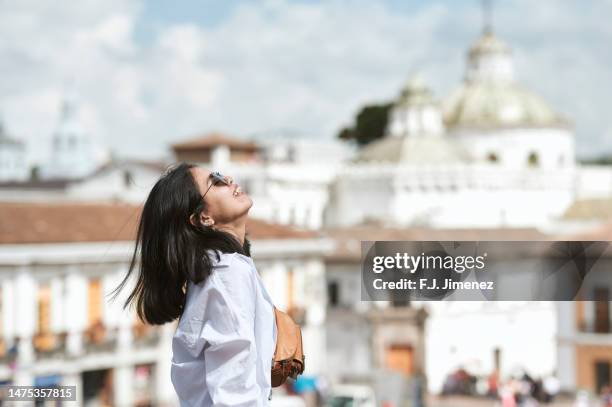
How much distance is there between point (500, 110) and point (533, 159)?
3282 millimetres

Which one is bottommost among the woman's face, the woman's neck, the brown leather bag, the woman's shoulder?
the brown leather bag

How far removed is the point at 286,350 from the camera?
3.16 metres

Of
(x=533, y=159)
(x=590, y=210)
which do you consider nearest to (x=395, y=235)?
(x=590, y=210)

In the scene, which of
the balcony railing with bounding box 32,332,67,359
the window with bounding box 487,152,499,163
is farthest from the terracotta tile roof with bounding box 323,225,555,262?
the window with bounding box 487,152,499,163

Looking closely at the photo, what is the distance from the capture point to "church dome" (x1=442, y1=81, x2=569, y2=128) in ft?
223

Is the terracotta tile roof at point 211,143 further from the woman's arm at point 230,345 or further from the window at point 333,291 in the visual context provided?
the woman's arm at point 230,345

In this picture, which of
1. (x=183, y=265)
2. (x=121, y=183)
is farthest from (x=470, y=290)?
(x=121, y=183)

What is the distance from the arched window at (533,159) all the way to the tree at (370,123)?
1621cm

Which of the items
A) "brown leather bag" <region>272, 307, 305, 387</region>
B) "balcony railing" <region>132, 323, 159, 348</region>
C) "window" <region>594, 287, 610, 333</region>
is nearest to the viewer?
"brown leather bag" <region>272, 307, 305, 387</region>

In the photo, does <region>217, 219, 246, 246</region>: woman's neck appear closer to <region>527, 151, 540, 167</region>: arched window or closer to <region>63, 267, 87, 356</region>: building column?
<region>63, 267, 87, 356</region>: building column

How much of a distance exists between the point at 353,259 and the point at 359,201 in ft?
75.1

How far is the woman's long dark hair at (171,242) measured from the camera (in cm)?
311

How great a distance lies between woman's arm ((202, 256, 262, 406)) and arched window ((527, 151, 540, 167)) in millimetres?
64643

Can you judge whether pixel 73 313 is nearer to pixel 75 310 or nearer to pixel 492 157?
pixel 75 310
